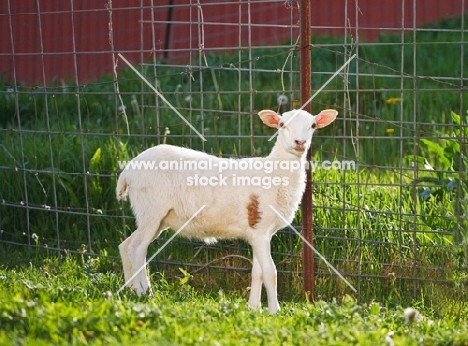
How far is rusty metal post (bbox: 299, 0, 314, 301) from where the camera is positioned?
6.29 m

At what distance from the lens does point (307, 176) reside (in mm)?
6531

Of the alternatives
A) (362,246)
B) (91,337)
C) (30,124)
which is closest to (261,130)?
(30,124)

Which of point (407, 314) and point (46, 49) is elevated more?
point (46, 49)

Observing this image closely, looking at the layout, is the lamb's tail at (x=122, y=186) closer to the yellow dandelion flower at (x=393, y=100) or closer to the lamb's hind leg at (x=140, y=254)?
the lamb's hind leg at (x=140, y=254)

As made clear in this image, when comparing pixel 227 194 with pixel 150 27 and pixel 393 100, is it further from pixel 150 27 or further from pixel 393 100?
pixel 150 27

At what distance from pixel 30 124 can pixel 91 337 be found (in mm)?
6183

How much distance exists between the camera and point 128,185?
6535 millimetres

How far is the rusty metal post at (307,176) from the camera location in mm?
6289

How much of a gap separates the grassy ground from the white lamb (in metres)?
0.66

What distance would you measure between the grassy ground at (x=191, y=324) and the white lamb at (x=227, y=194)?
66 cm

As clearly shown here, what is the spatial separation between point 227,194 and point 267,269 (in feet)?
1.85

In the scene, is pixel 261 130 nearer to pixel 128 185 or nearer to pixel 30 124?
pixel 30 124

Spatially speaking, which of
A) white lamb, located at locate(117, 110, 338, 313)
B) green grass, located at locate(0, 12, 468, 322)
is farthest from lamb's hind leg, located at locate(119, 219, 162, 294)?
green grass, located at locate(0, 12, 468, 322)

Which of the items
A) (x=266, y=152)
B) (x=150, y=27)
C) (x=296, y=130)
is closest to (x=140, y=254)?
(x=296, y=130)
